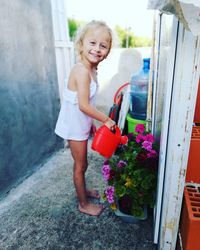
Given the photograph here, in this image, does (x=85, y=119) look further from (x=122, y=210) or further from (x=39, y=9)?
(x=39, y=9)

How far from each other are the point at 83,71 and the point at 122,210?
1.00 metres

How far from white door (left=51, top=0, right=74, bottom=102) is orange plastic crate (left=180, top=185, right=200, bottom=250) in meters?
1.95

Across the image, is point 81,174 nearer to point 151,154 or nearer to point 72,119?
point 72,119

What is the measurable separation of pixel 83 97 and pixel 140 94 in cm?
116

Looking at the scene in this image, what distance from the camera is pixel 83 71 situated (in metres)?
1.27

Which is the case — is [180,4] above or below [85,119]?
above

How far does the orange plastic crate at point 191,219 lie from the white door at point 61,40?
1954 mm

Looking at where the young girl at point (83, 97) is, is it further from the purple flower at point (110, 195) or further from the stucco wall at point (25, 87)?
the stucco wall at point (25, 87)

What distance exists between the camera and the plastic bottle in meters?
2.18

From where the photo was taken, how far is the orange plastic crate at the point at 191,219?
34.1 inches

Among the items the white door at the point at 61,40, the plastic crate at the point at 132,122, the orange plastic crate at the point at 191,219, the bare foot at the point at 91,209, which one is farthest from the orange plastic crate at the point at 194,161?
the white door at the point at 61,40

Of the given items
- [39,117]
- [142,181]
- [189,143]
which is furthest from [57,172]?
[189,143]

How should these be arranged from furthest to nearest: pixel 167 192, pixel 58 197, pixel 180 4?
pixel 58 197
pixel 167 192
pixel 180 4

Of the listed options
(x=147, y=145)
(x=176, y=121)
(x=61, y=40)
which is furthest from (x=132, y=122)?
(x=61, y=40)
